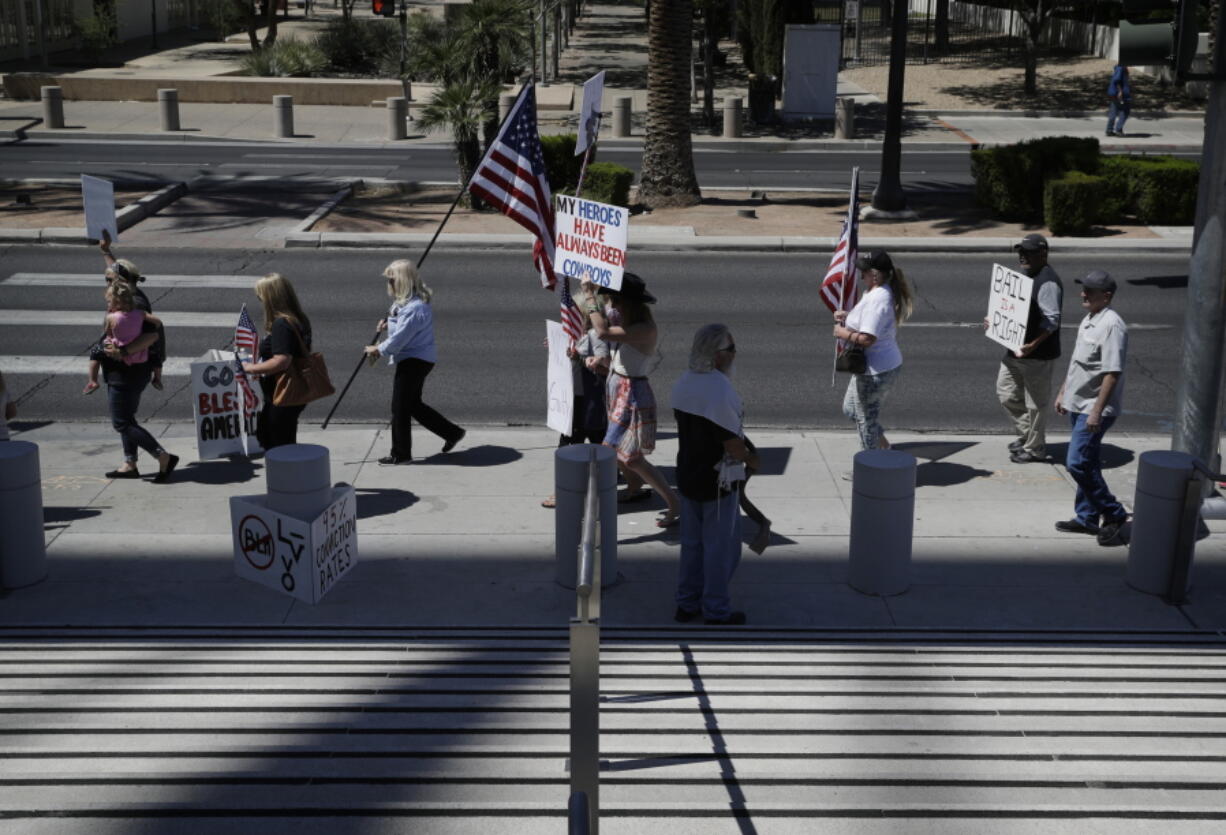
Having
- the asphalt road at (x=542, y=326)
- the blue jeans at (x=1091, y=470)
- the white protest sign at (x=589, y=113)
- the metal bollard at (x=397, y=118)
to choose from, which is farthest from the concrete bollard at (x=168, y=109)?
the blue jeans at (x=1091, y=470)

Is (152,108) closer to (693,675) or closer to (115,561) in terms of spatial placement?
(115,561)

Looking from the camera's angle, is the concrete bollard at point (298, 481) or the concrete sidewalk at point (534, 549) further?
the concrete bollard at point (298, 481)

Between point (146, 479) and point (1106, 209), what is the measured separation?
16444 millimetres

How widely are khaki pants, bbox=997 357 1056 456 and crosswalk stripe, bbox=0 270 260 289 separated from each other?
34.6 ft

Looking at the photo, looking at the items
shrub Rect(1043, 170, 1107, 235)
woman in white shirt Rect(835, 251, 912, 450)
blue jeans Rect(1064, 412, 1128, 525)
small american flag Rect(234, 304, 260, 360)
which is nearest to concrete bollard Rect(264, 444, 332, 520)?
small american flag Rect(234, 304, 260, 360)

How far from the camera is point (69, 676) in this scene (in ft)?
21.6

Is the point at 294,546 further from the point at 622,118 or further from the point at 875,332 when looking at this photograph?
the point at 622,118

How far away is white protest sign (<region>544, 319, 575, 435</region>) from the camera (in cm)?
993

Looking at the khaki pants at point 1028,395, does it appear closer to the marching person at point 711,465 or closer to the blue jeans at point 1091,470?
the blue jeans at point 1091,470

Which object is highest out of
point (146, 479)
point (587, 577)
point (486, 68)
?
point (486, 68)

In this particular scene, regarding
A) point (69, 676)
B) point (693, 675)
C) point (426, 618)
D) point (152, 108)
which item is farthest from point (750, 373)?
point (152, 108)

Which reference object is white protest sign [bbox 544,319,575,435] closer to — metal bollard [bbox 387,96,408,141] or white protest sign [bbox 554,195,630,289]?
white protest sign [bbox 554,195,630,289]

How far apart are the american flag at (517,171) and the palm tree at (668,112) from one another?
13.1 meters

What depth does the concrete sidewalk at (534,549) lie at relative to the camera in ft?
26.5
